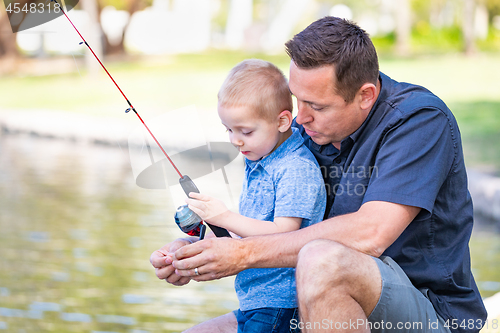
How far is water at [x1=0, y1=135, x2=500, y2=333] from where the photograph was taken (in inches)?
158

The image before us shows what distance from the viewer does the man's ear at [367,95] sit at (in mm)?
2162

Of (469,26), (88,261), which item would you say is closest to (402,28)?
(469,26)

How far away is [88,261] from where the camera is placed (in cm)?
509

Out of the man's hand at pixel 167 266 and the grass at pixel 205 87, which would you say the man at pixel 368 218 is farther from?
the grass at pixel 205 87

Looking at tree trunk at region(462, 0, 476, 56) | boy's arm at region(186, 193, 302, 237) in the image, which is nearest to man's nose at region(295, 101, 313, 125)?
boy's arm at region(186, 193, 302, 237)

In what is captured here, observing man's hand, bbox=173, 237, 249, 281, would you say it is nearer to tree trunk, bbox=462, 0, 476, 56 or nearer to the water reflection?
the water reflection

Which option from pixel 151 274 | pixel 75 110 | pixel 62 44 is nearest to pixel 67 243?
pixel 151 274

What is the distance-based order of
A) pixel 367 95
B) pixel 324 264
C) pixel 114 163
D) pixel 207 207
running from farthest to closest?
1. pixel 114 163
2. pixel 367 95
3. pixel 207 207
4. pixel 324 264

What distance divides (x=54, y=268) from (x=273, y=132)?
3.33 metres

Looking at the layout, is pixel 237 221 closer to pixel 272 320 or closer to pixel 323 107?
pixel 272 320

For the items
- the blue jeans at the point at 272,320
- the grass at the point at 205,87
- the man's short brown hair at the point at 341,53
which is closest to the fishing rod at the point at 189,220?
the blue jeans at the point at 272,320

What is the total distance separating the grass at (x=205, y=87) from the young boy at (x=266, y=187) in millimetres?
7290

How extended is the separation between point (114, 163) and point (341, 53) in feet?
27.1

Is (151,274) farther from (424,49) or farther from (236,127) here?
(424,49)
